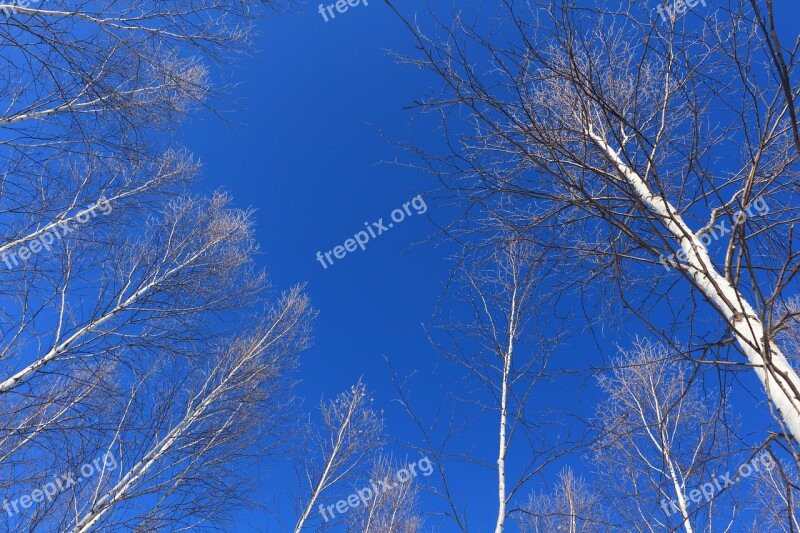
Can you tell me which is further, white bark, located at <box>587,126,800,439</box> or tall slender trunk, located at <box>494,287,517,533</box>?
tall slender trunk, located at <box>494,287,517,533</box>

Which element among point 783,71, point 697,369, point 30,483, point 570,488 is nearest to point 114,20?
point 783,71

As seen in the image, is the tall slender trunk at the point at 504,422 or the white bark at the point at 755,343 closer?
the white bark at the point at 755,343

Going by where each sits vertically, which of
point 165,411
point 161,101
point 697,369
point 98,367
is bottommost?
point 697,369

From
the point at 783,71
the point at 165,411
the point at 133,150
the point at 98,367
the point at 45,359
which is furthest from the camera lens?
the point at 165,411

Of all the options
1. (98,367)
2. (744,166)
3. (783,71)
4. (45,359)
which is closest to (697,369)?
(783,71)

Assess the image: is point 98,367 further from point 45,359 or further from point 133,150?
point 133,150

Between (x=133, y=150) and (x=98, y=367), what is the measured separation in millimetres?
3132

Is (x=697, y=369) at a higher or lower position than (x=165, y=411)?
lower

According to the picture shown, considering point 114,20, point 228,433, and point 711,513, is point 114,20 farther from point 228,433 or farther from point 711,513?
point 711,513

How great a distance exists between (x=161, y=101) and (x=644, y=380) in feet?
24.4

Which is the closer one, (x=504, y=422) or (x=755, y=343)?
(x=755, y=343)

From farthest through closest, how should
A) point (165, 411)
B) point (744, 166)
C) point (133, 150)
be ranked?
point (165, 411)
point (133, 150)
point (744, 166)

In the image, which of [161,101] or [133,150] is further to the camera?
[161,101]

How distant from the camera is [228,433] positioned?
628 cm
